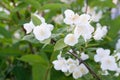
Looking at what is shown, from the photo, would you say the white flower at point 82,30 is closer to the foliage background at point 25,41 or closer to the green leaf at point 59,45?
the green leaf at point 59,45

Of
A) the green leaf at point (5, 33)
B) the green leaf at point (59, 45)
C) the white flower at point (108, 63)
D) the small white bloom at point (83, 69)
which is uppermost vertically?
the green leaf at point (5, 33)

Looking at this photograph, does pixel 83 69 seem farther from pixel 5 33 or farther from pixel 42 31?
pixel 5 33

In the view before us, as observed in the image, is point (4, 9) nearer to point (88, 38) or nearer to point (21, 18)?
point (21, 18)

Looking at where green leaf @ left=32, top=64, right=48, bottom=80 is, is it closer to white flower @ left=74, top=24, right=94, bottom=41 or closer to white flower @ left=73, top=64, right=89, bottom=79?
white flower @ left=73, top=64, right=89, bottom=79

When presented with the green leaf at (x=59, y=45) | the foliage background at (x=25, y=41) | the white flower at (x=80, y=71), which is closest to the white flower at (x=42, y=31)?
the green leaf at (x=59, y=45)

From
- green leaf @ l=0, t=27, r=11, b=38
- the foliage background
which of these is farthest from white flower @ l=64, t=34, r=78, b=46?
green leaf @ l=0, t=27, r=11, b=38

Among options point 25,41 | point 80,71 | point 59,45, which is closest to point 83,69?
point 80,71
